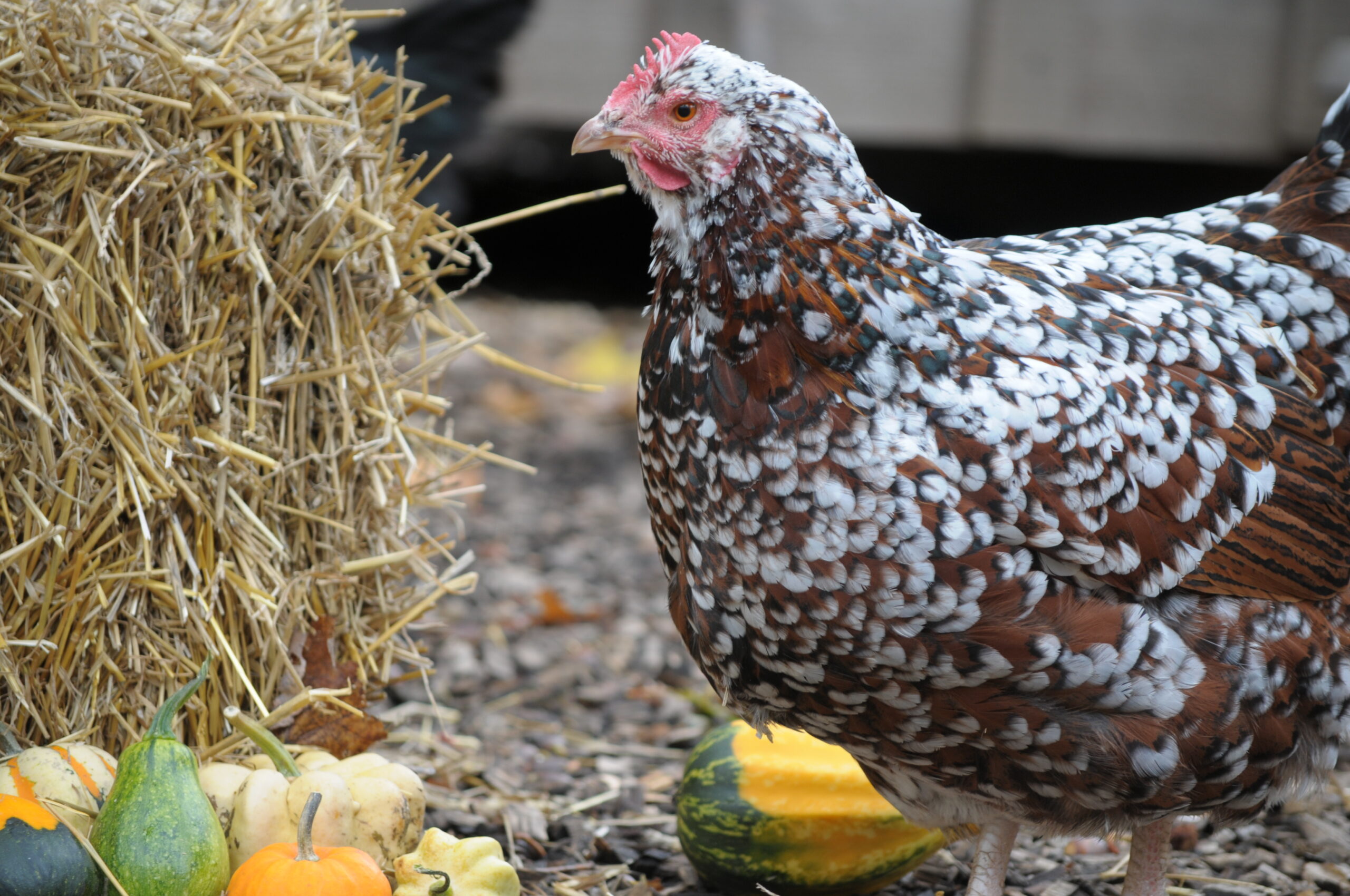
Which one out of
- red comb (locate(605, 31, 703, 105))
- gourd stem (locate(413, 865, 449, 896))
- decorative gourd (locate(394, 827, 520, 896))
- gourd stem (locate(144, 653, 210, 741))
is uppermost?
red comb (locate(605, 31, 703, 105))

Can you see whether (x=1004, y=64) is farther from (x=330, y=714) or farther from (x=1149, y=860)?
(x=330, y=714)

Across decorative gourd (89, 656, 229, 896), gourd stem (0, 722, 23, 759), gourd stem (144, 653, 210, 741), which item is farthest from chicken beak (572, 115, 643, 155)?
gourd stem (0, 722, 23, 759)

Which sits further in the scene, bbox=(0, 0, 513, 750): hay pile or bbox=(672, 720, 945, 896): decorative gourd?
bbox=(672, 720, 945, 896): decorative gourd

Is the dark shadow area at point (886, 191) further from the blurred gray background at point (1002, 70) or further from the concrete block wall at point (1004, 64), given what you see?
the concrete block wall at point (1004, 64)

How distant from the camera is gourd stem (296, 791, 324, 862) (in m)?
1.84

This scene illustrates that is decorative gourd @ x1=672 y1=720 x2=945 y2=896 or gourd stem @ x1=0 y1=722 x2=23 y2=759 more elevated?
gourd stem @ x1=0 y1=722 x2=23 y2=759

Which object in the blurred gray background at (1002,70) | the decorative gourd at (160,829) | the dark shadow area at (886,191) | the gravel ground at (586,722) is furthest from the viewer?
the dark shadow area at (886,191)

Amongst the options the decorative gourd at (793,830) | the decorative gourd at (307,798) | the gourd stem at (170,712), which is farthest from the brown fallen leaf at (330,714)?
the decorative gourd at (793,830)

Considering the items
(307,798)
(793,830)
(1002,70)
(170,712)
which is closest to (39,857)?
(170,712)

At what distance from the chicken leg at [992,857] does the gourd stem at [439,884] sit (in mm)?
951

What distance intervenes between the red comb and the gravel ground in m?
1.33

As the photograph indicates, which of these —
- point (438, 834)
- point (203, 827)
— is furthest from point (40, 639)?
point (438, 834)

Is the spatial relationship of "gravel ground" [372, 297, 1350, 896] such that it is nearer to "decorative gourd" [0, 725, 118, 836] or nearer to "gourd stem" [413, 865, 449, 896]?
"gourd stem" [413, 865, 449, 896]

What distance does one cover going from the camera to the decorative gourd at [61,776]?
1.92m
